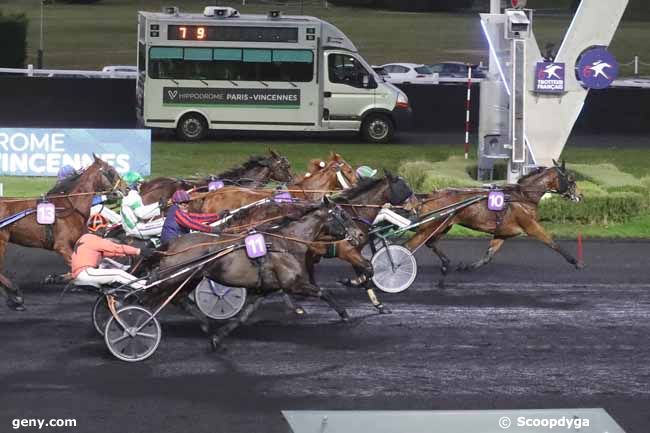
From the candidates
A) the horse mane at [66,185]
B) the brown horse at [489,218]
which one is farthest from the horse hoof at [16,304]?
the brown horse at [489,218]

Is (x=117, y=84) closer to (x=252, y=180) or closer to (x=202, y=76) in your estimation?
(x=202, y=76)

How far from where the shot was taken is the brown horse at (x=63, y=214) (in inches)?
508

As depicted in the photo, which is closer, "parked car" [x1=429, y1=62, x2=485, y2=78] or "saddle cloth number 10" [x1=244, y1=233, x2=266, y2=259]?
"saddle cloth number 10" [x1=244, y1=233, x2=266, y2=259]

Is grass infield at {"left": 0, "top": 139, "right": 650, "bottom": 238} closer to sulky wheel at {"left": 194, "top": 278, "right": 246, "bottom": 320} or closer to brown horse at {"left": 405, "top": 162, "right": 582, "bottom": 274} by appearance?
brown horse at {"left": 405, "top": 162, "right": 582, "bottom": 274}

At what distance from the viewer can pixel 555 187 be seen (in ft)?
48.5

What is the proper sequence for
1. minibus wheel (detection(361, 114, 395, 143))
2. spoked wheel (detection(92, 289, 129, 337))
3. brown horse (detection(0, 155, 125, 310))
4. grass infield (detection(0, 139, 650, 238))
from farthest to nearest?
minibus wheel (detection(361, 114, 395, 143))
grass infield (detection(0, 139, 650, 238))
brown horse (detection(0, 155, 125, 310))
spoked wheel (detection(92, 289, 129, 337))

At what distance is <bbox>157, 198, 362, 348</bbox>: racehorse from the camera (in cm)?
1082

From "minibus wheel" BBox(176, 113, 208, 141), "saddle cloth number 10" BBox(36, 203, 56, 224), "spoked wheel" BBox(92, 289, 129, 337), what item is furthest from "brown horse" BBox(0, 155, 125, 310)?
"minibus wheel" BBox(176, 113, 208, 141)

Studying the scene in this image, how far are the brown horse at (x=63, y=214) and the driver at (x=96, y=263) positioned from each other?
2397 mm

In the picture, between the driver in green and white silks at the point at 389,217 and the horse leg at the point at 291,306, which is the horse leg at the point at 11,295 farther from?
the driver in green and white silks at the point at 389,217

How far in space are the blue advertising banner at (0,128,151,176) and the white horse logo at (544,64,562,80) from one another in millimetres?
6635

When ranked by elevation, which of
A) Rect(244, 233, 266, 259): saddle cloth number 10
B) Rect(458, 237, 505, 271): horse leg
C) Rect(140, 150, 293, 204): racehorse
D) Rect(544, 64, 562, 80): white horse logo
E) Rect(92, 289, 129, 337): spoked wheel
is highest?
Rect(544, 64, 562, 80): white horse logo

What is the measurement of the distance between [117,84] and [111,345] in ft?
64.8

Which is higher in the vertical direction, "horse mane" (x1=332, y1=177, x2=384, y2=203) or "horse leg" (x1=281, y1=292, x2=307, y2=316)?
"horse mane" (x1=332, y1=177, x2=384, y2=203)
